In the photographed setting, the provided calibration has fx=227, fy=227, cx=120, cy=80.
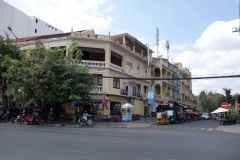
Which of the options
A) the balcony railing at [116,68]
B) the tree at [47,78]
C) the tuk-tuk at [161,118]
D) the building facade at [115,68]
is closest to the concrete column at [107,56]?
the building facade at [115,68]

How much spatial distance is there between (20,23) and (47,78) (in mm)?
32203

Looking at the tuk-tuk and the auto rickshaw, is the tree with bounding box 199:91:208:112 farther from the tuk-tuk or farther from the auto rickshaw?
the auto rickshaw

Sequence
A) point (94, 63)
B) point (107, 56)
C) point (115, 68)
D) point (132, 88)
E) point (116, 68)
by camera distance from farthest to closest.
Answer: point (132, 88), point (116, 68), point (115, 68), point (107, 56), point (94, 63)

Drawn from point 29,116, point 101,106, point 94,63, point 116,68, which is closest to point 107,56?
point 94,63

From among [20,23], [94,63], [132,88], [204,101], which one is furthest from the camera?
[204,101]

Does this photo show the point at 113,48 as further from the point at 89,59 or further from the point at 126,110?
the point at 126,110

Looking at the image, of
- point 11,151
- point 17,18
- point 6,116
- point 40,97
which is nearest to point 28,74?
point 40,97

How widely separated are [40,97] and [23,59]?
189 inches

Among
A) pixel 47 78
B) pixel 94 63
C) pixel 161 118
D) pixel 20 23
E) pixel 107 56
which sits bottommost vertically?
pixel 161 118

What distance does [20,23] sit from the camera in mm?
48281

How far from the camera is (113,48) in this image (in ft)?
105

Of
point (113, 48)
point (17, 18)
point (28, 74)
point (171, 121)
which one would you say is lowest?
point (171, 121)

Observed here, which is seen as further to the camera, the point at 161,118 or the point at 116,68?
the point at 116,68

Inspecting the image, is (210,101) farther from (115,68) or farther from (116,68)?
(115,68)
